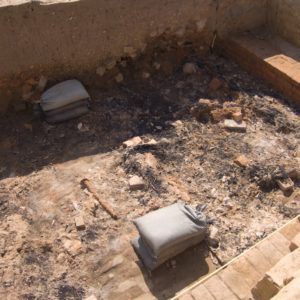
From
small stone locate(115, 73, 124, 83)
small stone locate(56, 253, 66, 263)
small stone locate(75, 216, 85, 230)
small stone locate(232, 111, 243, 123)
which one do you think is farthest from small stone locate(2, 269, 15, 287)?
small stone locate(232, 111, 243, 123)

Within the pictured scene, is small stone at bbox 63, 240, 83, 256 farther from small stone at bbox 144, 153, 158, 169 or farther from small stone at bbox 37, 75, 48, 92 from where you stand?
small stone at bbox 37, 75, 48, 92

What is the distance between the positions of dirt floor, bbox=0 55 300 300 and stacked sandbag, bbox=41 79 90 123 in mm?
117

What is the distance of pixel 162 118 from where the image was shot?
16.8ft

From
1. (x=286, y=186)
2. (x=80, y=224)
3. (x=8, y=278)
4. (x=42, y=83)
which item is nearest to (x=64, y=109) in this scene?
(x=42, y=83)

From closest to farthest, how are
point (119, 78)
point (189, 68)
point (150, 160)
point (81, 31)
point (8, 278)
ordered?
point (8, 278) < point (150, 160) < point (81, 31) < point (119, 78) < point (189, 68)

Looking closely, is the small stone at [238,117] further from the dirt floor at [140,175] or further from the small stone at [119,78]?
the small stone at [119,78]

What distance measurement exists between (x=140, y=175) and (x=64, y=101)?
1337mm

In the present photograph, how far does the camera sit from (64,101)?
16.1ft

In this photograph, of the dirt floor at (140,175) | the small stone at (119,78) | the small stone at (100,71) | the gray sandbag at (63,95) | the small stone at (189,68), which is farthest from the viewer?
the small stone at (189,68)

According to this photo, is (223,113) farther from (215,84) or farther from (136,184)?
(136,184)

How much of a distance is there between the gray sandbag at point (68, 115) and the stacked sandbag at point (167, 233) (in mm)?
1870

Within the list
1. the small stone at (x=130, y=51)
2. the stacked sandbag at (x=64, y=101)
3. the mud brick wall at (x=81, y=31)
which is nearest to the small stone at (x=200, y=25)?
the mud brick wall at (x=81, y=31)

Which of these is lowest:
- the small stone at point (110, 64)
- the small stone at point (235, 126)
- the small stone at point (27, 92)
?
the small stone at point (235, 126)

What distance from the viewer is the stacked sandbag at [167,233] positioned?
3.51 m
